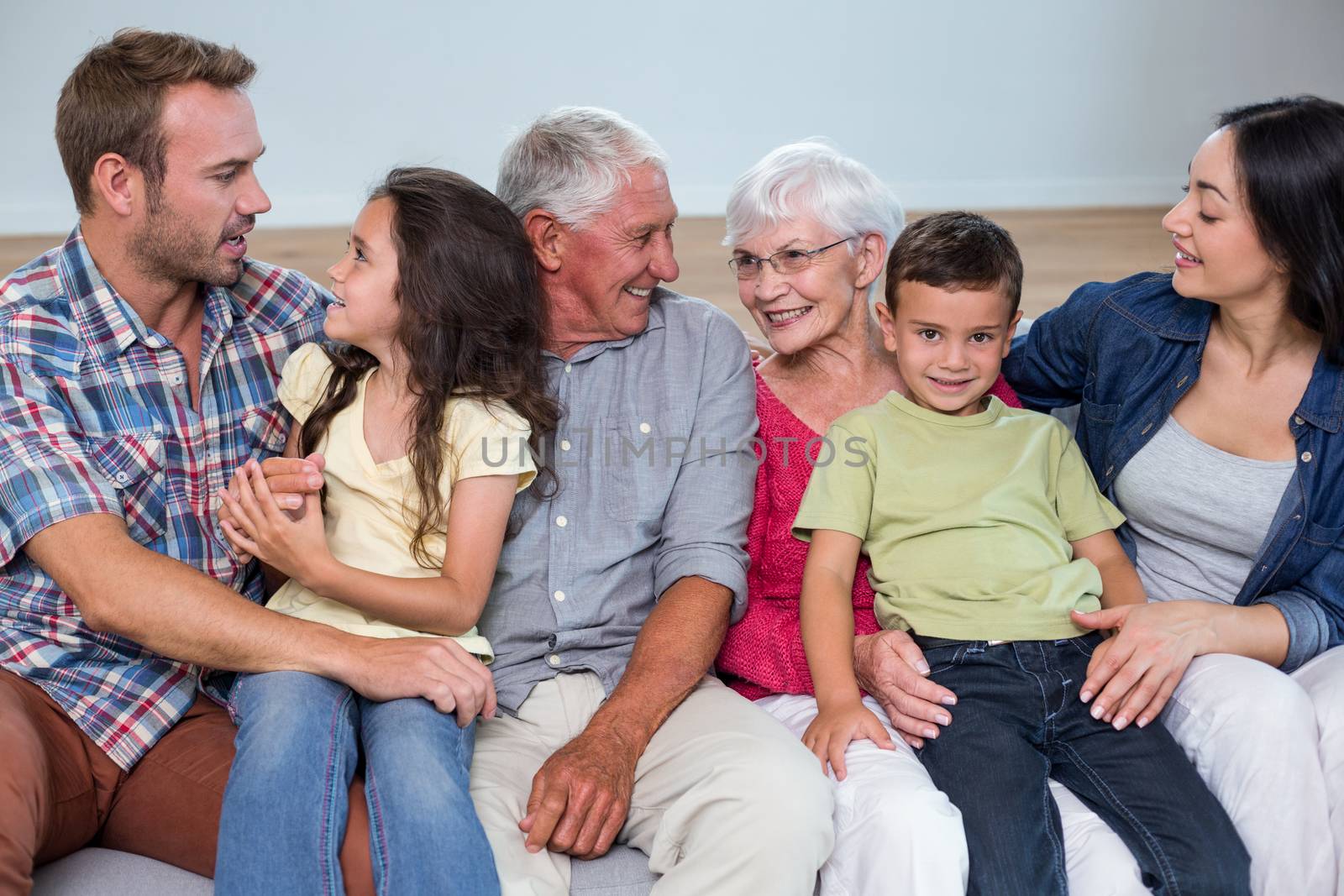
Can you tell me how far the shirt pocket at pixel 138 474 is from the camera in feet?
5.92

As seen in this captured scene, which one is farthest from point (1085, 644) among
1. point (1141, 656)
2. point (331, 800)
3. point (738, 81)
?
point (738, 81)

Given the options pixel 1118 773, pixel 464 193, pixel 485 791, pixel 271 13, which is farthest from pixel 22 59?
pixel 1118 773

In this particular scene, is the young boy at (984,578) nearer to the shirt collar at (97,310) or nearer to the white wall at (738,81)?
the shirt collar at (97,310)

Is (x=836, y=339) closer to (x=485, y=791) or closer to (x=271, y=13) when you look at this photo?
(x=485, y=791)

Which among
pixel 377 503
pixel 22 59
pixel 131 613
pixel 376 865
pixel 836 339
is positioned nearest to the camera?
pixel 376 865

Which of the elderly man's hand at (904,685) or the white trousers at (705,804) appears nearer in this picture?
the white trousers at (705,804)

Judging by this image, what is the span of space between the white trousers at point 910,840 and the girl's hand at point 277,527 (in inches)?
31.3

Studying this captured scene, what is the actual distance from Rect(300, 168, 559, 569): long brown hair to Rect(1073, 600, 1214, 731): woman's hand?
0.88 metres

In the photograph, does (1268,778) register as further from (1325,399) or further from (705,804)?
(705,804)

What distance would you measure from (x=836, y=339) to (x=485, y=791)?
3.28 ft

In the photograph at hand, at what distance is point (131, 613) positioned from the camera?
1.65 m

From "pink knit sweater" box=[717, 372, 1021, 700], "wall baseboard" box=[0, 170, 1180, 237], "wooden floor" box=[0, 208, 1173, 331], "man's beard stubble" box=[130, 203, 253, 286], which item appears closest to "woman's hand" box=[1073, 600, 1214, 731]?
"pink knit sweater" box=[717, 372, 1021, 700]

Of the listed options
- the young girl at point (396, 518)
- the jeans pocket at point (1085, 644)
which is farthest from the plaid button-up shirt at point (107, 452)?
the jeans pocket at point (1085, 644)

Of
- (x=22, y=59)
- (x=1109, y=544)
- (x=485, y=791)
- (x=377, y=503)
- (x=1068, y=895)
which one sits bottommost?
(x=1068, y=895)
